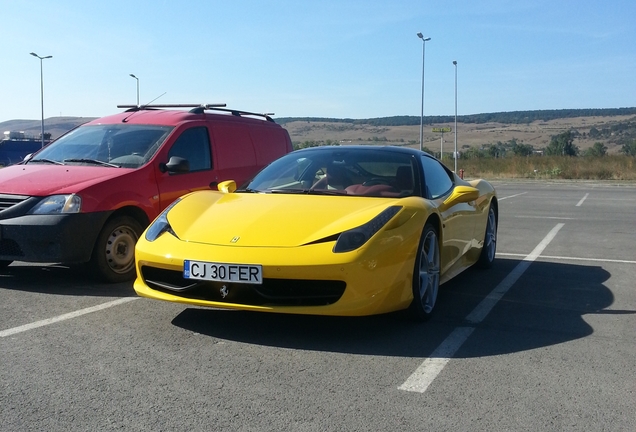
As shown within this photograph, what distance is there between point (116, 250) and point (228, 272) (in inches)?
94.6

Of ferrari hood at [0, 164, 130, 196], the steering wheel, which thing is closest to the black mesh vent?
ferrari hood at [0, 164, 130, 196]

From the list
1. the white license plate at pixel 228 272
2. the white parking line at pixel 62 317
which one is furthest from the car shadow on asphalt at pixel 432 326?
the white parking line at pixel 62 317

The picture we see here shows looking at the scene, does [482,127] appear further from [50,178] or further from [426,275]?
[426,275]

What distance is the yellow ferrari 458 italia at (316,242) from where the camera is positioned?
14.0 ft

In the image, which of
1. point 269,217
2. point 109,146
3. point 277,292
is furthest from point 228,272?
point 109,146

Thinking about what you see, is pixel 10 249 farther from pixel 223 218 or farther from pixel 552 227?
pixel 552 227

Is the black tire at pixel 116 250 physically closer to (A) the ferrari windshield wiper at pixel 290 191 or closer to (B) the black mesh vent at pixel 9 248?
(B) the black mesh vent at pixel 9 248

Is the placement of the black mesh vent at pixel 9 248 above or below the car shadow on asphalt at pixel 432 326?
above

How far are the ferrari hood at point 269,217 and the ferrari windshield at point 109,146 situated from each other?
1735mm

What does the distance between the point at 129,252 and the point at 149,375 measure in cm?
292

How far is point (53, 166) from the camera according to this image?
6742mm

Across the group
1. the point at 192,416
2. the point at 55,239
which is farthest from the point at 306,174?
the point at 192,416

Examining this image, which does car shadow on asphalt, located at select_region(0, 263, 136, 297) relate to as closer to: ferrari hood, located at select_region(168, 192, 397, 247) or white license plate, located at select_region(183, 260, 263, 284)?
ferrari hood, located at select_region(168, 192, 397, 247)

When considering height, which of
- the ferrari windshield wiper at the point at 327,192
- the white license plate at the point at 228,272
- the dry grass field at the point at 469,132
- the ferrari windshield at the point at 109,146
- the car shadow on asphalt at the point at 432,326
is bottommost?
the car shadow on asphalt at the point at 432,326
